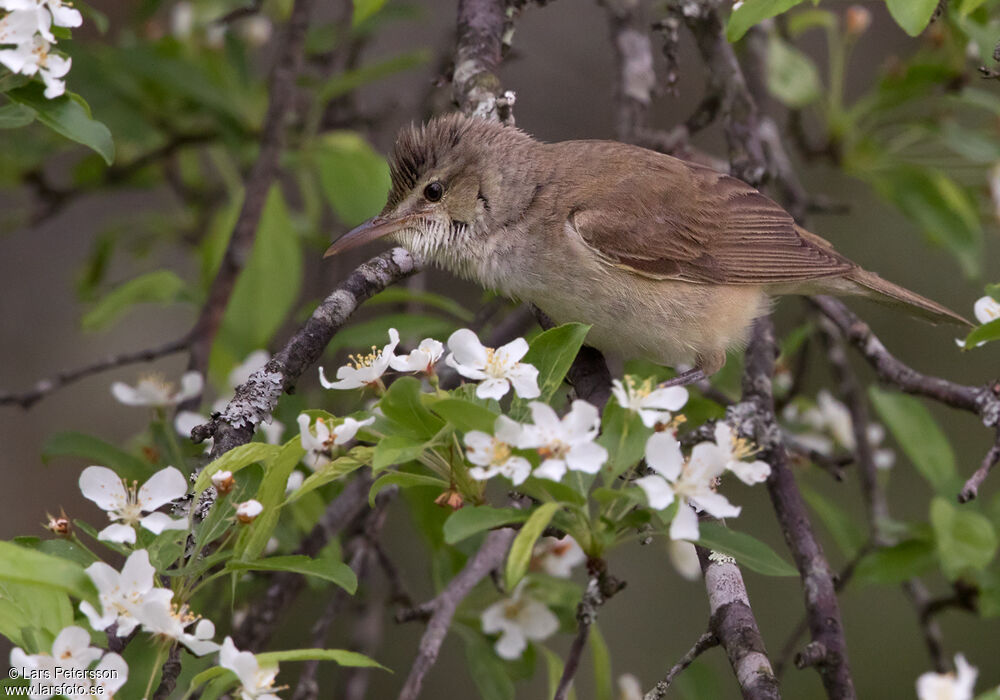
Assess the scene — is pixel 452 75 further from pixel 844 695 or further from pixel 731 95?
pixel 844 695

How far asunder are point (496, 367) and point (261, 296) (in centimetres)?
201

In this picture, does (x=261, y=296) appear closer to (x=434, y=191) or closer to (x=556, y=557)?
(x=434, y=191)

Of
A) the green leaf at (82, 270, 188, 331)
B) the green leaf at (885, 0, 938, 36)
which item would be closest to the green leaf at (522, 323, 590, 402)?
the green leaf at (885, 0, 938, 36)

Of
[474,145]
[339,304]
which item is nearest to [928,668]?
[474,145]

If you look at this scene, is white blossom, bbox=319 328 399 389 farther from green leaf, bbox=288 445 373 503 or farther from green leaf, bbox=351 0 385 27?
green leaf, bbox=351 0 385 27

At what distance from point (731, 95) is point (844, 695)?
2.12 metres

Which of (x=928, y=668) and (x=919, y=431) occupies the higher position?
(x=919, y=431)

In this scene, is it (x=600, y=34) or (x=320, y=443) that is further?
(x=600, y=34)

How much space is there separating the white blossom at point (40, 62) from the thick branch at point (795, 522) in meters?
1.96

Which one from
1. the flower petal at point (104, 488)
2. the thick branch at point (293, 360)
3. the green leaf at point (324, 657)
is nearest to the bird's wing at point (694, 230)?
the thick branch at point (293, 360)

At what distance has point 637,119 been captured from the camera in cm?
393

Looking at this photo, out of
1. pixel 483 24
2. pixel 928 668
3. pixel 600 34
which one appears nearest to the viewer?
pixel 483 24

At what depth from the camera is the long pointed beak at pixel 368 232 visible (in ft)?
10.9

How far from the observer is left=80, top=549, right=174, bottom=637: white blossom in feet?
5.82
